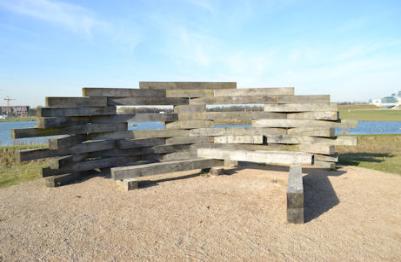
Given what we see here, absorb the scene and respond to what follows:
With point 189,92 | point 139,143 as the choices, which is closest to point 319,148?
point 189,92

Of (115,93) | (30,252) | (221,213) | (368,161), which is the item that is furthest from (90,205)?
(368,161)

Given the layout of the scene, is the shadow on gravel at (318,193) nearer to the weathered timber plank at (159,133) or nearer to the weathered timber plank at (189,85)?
the weathered timber plank at (189,85)

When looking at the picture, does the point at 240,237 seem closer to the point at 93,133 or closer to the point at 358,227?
the point at 358,227

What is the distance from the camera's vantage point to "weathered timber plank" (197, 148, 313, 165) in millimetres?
6707

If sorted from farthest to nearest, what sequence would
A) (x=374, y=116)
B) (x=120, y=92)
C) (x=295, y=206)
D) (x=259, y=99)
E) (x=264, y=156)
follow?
(x=374, y=116)
(x=259, y=99)
(x=120, y=92)
(x=264, y=156)
(x=295, y=206)

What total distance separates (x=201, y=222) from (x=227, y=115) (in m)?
4.94

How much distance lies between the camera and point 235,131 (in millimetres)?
8938

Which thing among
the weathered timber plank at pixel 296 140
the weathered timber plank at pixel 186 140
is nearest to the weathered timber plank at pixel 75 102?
the weathered timber plank at pixel 186 140

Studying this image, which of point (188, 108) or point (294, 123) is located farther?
point (188, 108)

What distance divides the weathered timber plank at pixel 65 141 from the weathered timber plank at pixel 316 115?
18.0ft

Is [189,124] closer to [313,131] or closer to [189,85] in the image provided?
[189,85]

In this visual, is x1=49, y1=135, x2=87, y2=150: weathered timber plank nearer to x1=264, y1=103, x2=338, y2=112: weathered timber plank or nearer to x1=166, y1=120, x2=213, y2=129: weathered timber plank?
x1=166, y1=120, x2=213, y2=129: weathered timber plank

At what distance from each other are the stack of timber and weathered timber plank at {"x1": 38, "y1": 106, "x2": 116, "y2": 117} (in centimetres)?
2

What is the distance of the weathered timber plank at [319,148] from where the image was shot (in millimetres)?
8406
